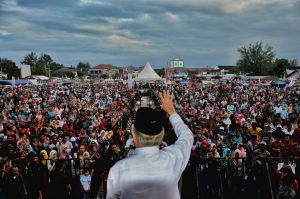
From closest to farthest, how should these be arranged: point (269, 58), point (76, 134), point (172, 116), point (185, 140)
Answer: point (185, 140) < point (172, 116) < point (76, 134) < point (269, 58)

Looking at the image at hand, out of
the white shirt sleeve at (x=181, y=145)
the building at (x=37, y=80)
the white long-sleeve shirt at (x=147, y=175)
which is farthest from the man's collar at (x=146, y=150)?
the building at (x=37, y=80)

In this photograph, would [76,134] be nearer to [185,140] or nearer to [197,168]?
[197,168]

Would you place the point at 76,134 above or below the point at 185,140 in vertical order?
below

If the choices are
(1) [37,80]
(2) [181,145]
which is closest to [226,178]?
(2) [181,145]

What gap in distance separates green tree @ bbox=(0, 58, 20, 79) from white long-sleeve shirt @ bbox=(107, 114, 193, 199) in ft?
349

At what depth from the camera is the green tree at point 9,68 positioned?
104250 millimetres

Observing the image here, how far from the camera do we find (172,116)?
92.6 inches

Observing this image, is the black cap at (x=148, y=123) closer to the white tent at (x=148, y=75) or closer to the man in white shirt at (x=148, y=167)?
the man in white shirt at (x=148, y=167)

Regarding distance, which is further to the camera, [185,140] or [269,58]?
[269,58]

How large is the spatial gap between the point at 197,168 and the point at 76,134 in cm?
807

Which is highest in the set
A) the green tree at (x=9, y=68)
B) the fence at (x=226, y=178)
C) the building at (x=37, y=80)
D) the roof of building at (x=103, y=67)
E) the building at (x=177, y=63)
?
the building at (x=177, y=63)

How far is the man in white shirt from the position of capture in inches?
74.7

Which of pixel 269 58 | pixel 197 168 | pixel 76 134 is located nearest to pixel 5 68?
pixel 269 58

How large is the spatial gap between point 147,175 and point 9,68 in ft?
380
